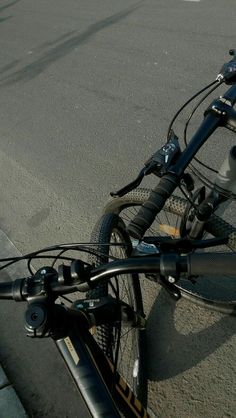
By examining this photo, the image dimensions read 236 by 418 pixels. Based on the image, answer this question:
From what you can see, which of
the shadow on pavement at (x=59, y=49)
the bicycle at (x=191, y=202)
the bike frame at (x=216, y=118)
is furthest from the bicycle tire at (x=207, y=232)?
the shadow on pavement at (x=59, y=49)

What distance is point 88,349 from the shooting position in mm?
1387

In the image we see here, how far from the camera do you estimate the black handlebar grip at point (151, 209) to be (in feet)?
5.14

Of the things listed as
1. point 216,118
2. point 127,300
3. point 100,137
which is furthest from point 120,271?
point 100,137

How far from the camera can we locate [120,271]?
4.22ft

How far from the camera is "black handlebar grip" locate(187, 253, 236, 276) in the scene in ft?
3.90

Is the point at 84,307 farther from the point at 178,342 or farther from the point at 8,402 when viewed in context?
the point at 8,402

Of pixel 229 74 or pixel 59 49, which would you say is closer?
pixel 229 74

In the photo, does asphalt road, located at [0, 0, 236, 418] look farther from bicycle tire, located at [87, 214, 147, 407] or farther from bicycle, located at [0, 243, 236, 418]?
bicycle, located at [0, 243, 236, 418]

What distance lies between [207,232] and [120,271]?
1232 mm

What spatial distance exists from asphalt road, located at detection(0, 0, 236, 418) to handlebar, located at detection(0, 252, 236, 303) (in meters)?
1.59

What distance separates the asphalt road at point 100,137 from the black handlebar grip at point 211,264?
162cm

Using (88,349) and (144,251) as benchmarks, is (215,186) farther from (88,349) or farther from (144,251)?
(88,349)

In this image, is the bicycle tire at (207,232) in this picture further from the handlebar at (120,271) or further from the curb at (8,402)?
the curb at (8,402)

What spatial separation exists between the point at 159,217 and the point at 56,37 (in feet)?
24.3
